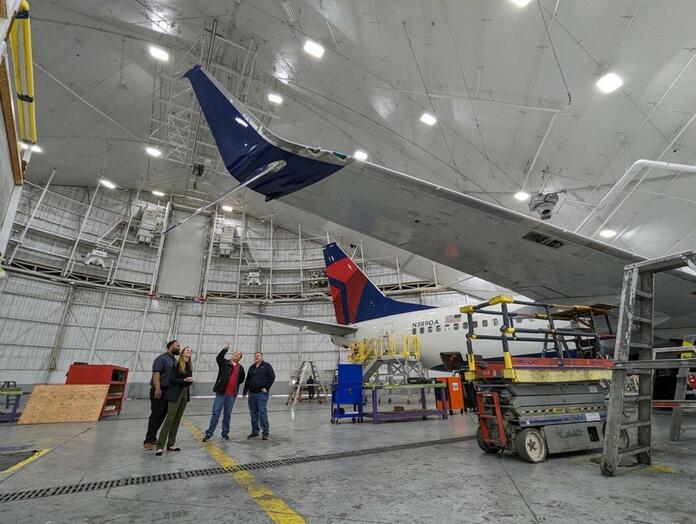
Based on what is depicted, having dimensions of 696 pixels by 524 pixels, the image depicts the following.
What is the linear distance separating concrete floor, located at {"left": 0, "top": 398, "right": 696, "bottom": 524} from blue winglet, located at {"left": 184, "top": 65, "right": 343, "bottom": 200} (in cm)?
307

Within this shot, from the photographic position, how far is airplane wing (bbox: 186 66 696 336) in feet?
12.3

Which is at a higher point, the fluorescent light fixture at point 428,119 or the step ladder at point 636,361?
the fluorescent light fixture at point 428,119

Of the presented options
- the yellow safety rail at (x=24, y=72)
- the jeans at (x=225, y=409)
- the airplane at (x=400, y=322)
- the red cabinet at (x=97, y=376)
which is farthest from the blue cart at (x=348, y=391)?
the yellow safety rail at (x=24, y=72)

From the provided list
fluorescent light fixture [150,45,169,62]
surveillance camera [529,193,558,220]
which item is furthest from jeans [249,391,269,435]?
fluorescent light fixture [150,45,169,62]

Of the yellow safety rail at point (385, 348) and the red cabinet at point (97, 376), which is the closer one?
the red cabinet at point (97, 376)

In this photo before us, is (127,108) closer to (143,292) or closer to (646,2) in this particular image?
(143,292)

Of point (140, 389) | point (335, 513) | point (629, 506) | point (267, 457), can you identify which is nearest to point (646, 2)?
point (629, 506)

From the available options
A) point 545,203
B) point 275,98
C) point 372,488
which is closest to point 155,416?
point 372,488

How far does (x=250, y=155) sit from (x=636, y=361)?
443 cm

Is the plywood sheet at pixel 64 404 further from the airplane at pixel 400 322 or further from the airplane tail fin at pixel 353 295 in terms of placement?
the airplane tail fin at pixel 353 295

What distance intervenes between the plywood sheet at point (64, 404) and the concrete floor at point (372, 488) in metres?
5.06

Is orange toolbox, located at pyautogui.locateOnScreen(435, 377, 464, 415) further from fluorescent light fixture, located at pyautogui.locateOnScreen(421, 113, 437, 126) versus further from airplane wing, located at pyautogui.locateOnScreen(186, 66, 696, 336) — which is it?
fluorescent light fixture, located at pyautogui.locateOnScreen(421, 113, 437, 126)

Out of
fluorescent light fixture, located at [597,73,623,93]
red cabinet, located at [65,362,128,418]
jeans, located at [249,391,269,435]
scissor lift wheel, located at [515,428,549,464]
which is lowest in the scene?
scissor lift wheel, located at [515,428,549,464]

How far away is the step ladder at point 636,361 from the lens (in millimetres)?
3352
